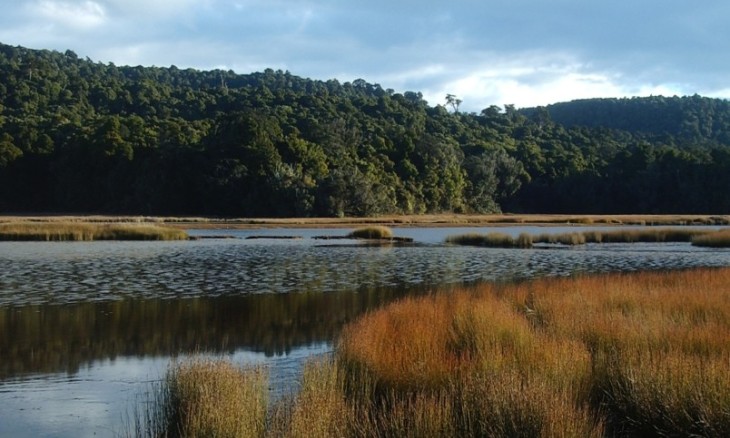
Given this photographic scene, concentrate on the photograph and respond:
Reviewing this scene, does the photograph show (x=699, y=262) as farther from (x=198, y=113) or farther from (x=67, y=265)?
(x=198, y=113)

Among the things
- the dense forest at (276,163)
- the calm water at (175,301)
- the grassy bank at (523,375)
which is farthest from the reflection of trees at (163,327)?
the dense forest at (276,163)

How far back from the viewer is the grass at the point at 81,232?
169ft

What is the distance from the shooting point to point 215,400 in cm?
870

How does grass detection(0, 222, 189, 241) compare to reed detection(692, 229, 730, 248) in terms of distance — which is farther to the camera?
grass detection(0, 222, 189, 241)

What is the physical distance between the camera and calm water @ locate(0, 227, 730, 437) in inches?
486

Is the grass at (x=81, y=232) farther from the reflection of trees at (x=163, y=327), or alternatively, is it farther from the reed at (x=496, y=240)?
the reflection of trees at (x=163, y=327)

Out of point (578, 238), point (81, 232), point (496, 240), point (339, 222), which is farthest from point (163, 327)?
point (339, 222)

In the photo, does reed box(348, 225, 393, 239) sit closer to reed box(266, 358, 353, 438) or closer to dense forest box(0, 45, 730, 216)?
dense forest box(0, 45, 730, 216)

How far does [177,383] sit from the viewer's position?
995 centimetres

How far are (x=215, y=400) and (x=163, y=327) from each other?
34.0ft

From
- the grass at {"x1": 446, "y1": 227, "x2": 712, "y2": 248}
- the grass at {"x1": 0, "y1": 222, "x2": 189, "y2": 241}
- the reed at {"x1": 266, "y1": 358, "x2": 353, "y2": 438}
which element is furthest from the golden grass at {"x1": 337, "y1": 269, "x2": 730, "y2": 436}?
the grass at {"x1": 0, "y1": 222, "x2": 189, "y2": 241}

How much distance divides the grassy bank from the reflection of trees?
10.0ft

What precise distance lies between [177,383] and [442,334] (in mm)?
5407

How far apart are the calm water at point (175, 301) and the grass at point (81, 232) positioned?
15.8ft
